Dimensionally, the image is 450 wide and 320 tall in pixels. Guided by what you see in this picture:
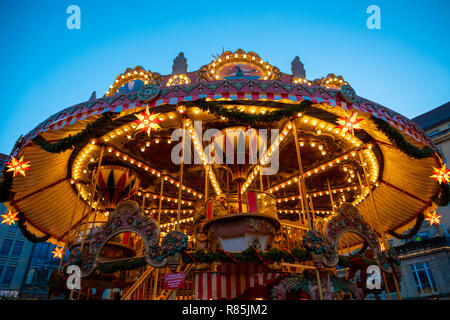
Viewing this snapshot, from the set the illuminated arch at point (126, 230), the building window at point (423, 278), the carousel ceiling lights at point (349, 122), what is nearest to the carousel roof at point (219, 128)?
the carousel ceiling lights at point (349, 122)

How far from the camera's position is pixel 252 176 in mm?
11820

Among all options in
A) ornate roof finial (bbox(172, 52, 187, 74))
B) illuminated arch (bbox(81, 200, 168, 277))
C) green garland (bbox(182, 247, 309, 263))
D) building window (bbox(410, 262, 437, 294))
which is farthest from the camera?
building window (bbox(410, 262, 437, 294))

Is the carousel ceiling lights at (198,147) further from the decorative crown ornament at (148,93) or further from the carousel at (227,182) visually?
the decorative crown ornament at (148,93)

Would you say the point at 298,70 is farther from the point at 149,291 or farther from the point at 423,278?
the point at 423,278

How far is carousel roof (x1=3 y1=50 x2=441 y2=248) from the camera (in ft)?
25.1

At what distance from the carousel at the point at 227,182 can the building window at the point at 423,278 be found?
10534mm

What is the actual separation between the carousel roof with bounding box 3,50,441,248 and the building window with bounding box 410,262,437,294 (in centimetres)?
1142

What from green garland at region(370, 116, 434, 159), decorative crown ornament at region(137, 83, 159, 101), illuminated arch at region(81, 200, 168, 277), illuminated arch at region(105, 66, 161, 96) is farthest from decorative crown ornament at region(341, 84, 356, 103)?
illuminated arch at region(105, 66, 161, 96)

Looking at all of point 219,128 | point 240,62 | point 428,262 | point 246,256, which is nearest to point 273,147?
point 219,128

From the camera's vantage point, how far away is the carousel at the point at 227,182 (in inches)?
264

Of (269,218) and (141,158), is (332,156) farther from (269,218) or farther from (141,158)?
(141,158)

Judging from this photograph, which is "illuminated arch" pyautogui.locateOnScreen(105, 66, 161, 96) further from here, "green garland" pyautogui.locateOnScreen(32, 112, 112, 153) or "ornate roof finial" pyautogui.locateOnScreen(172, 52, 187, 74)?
"green garland" pyautogui.locateOnScreen(32, 112, 112, 153)
